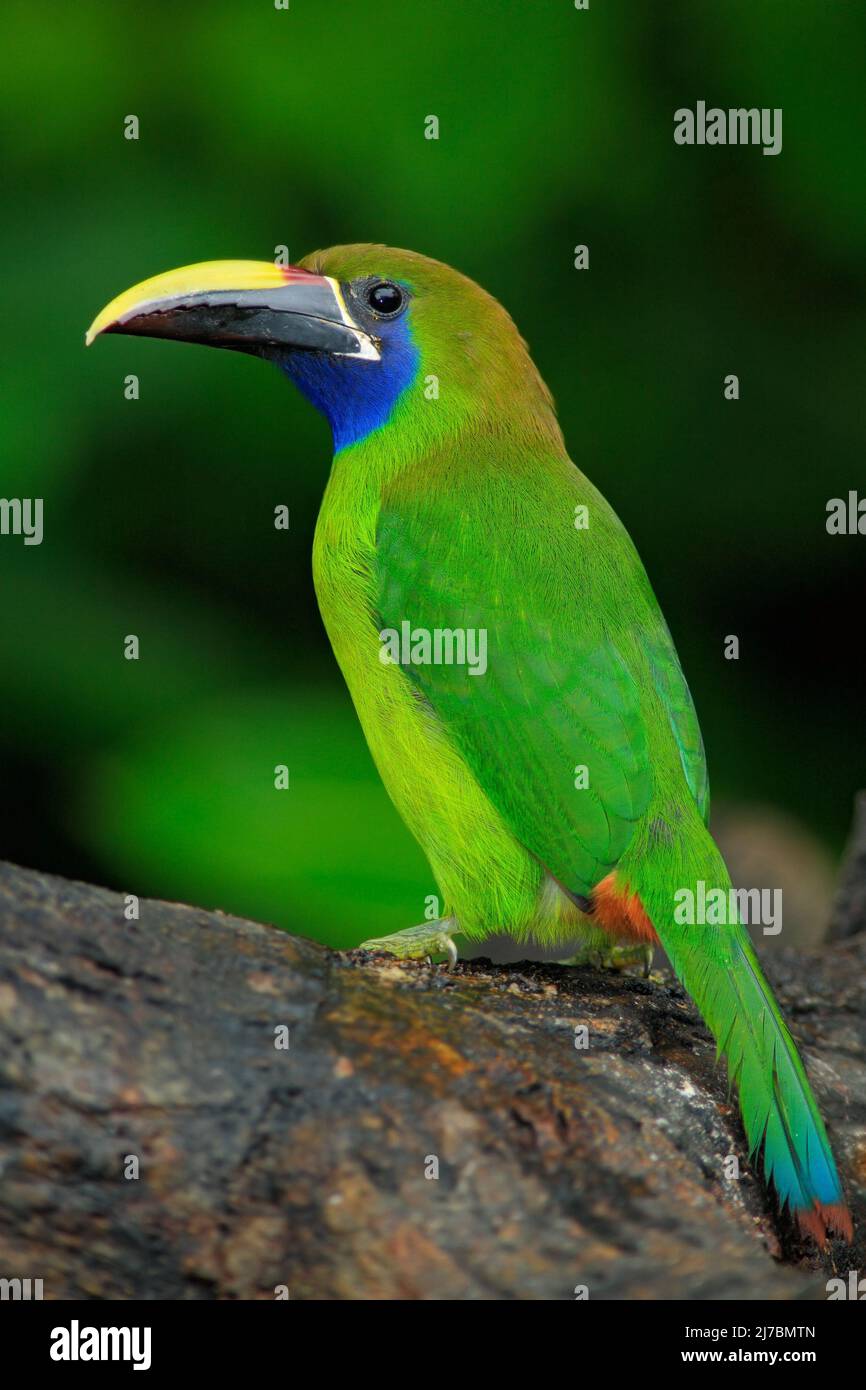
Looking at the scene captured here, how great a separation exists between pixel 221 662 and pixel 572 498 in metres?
1.91

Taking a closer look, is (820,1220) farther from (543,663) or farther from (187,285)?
(187,285)

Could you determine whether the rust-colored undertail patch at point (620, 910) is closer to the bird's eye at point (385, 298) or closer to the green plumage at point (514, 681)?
the green plumage at point (514, 681)

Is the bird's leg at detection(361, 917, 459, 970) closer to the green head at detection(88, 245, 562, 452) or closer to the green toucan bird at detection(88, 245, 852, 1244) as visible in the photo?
the green toucan bird at detection(88, 245, 852, 1244)

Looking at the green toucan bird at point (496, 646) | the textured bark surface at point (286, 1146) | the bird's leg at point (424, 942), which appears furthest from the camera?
the bird's leg at point (424, 942)

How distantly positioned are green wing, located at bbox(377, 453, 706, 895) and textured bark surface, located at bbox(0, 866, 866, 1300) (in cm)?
72

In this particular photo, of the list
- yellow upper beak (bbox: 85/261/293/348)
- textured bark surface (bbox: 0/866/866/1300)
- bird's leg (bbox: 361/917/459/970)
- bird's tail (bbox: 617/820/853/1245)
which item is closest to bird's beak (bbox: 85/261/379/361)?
yellow upper beak (bbox: 85/261/293/348)

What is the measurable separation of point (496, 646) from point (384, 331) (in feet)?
3.19

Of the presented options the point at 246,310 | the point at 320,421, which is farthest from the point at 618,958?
the point at 320,421

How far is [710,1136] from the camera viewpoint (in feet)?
9.65

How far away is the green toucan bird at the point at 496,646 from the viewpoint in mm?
3223

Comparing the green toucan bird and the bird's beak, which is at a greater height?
the bird's beak

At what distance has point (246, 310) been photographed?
3.98 meters

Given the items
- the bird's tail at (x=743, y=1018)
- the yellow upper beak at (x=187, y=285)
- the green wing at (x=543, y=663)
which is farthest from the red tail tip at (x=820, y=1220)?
the yellow upper beak at (x=187, y=285)

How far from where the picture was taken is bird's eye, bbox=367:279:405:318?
3.98 m
